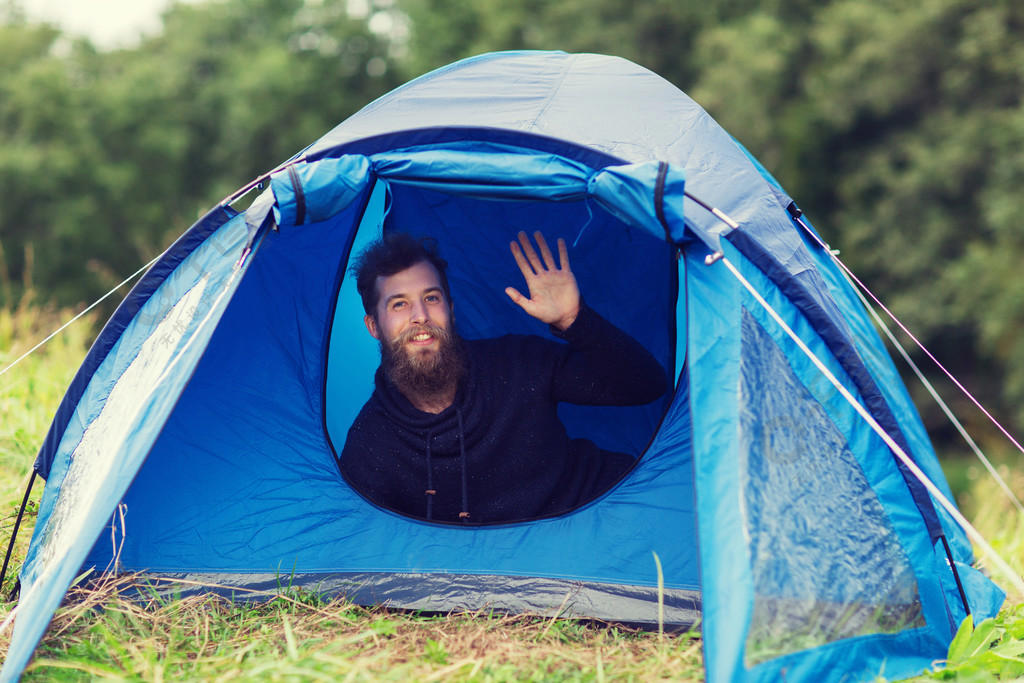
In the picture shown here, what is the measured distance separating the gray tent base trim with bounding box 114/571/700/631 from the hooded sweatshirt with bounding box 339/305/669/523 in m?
0.24

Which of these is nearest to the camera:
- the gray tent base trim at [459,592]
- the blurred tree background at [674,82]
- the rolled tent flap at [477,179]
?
the rolled tent flap at [477,179]

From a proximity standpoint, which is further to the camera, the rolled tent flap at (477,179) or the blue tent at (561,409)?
the rolled tent flap at (477,179)

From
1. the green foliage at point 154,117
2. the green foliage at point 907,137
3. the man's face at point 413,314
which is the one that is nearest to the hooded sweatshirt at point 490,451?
the man's face at point 413,314

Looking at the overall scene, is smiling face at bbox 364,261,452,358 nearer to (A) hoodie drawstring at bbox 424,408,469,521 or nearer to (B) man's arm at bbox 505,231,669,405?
(A) hoodie drawstring at bbox 424,408,469,521

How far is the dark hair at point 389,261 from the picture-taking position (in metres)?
3.26

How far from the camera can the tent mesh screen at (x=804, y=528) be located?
6.77ft

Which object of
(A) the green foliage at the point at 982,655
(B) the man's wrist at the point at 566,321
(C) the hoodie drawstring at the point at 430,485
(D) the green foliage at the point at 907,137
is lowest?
(A) the green foliage at the point at 982,655

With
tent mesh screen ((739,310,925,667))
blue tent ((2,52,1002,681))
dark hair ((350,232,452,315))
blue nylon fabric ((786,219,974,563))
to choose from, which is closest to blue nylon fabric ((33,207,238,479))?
blue tent ((2,52,1002,681))

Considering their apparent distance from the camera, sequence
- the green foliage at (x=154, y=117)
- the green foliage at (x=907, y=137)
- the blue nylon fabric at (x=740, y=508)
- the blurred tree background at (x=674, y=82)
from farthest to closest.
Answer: the green foliage at (x=154, y=117), the blurred tree background at (x=674, y=82), the green foliage at (x=907, y=137), the blue nylon fabric at (x=740, y=508)

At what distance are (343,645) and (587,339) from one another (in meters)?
1.07

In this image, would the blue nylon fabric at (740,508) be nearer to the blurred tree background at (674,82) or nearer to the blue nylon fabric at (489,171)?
the blue nylon fabric at (489,171)

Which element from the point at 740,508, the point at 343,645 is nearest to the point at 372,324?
the point at 343,645

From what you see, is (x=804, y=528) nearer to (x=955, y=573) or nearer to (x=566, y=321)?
(x=955, y=573)

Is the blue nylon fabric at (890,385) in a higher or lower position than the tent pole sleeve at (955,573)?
higher
